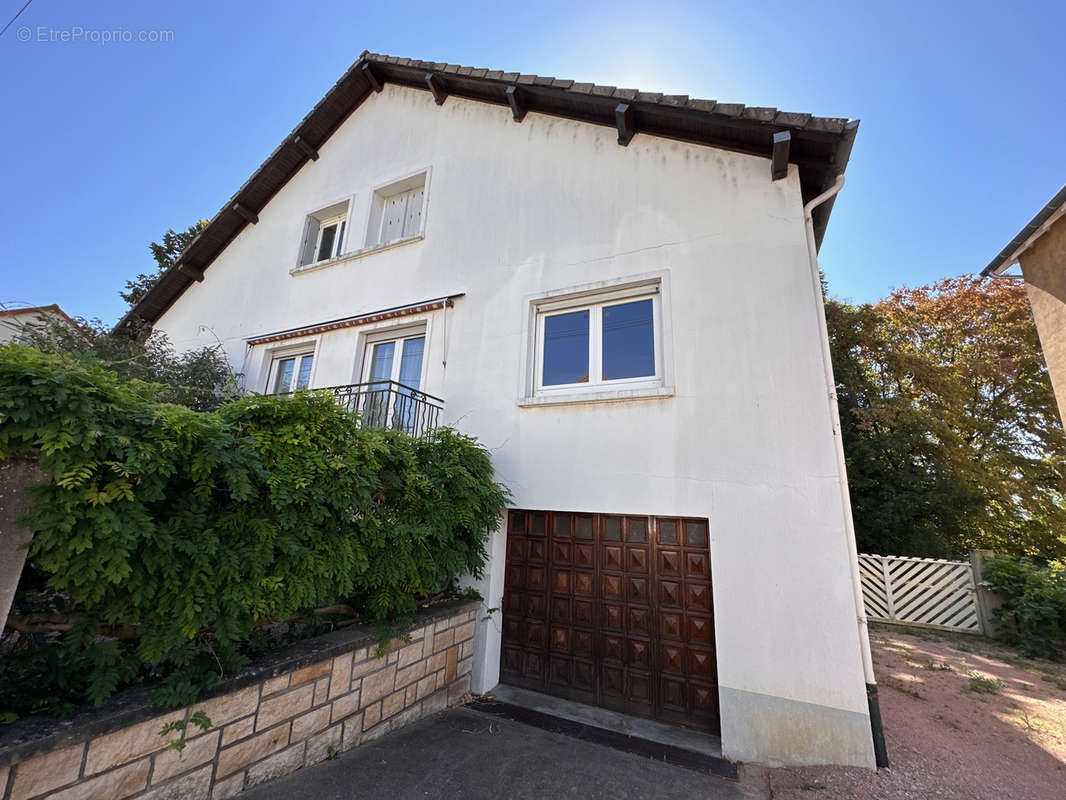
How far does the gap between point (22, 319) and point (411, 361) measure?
662cm

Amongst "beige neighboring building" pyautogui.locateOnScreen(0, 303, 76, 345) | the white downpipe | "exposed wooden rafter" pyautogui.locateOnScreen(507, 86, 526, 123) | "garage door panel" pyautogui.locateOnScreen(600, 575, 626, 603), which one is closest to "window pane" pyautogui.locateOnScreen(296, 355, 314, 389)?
"beige neighboring building" pyautogui.locateOnScreen(0, 303, 76, 345)

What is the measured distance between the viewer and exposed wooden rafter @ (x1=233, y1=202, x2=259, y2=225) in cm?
961

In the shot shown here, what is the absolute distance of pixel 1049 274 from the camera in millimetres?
4875

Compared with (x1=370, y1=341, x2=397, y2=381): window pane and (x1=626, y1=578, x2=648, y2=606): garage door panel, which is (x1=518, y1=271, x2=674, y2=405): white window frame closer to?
(x1=626, y1=578, x2=648, y2=606): garage door panel

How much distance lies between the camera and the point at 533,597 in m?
5.29

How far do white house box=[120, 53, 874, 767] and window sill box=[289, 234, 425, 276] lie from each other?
0.07m

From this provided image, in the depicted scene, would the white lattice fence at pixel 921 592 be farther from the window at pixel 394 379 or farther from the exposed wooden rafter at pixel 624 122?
the window at pixel 394 379

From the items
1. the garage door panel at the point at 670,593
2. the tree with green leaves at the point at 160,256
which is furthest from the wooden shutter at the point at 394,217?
the tree with green leaves at the point at 160,256

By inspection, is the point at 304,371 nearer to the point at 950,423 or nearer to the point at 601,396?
the point at 601,396

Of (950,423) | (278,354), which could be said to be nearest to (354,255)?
(278,354)

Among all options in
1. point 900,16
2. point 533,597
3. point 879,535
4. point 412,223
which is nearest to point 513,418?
point 533,597

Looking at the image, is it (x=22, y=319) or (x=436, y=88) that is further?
(x=436, y=88)

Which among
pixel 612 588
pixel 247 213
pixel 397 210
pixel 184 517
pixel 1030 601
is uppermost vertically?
pixel 247 213

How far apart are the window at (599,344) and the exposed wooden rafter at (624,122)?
2.29m
